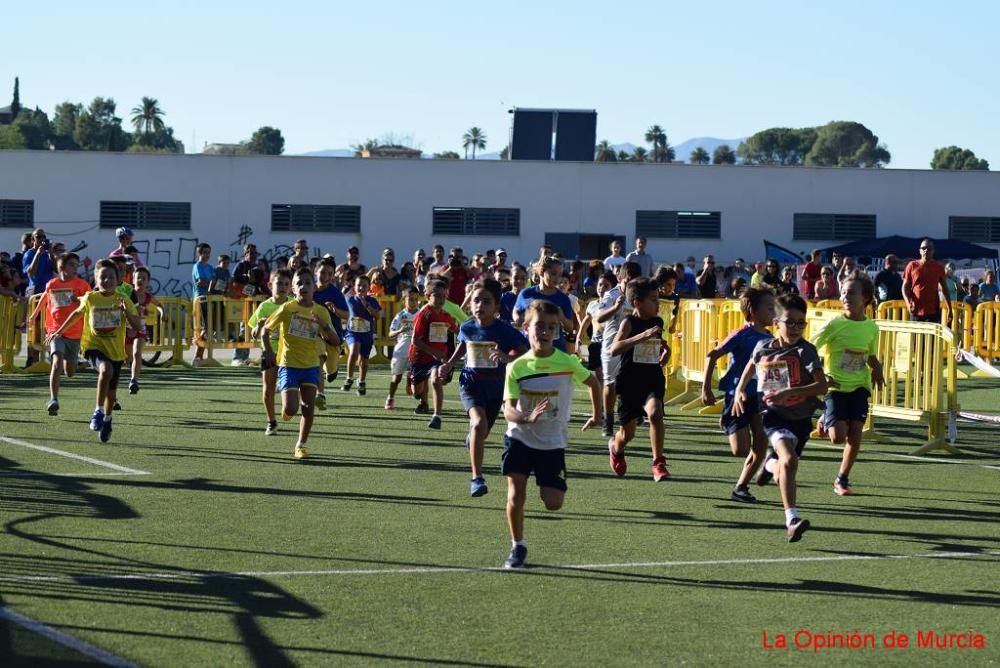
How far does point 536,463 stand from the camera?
29.8ft

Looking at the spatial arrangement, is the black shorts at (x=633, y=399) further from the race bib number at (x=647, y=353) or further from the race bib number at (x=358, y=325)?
the race bib number at (x=358, y=325)

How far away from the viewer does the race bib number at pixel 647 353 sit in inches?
498

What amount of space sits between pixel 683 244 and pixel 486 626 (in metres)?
40.9

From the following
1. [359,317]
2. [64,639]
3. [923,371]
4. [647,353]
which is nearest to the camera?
[64,639]

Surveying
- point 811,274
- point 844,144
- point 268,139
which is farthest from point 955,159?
point 811,274

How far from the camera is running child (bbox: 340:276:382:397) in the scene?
2047 cm

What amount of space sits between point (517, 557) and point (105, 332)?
7.31m

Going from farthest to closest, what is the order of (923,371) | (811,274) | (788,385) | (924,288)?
(811,274), (924,288), (923,371), (788,385)

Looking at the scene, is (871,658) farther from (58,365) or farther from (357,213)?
(357,213)

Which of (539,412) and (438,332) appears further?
(438,332)

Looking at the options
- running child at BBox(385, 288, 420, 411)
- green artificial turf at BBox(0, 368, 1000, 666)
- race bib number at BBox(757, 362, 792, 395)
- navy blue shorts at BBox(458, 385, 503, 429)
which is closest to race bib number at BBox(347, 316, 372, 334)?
running child at BBox(385, 288, 420, 411)

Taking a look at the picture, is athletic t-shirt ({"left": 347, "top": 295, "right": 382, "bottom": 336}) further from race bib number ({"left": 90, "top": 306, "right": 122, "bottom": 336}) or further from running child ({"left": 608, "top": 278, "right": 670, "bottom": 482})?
running child ({"left": 608, "top": 278, "right": 670, "bottom": 482})

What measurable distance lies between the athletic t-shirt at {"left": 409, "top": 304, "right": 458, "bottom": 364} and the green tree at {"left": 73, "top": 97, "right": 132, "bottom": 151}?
113m

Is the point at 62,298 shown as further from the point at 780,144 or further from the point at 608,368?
the point at 780,144
